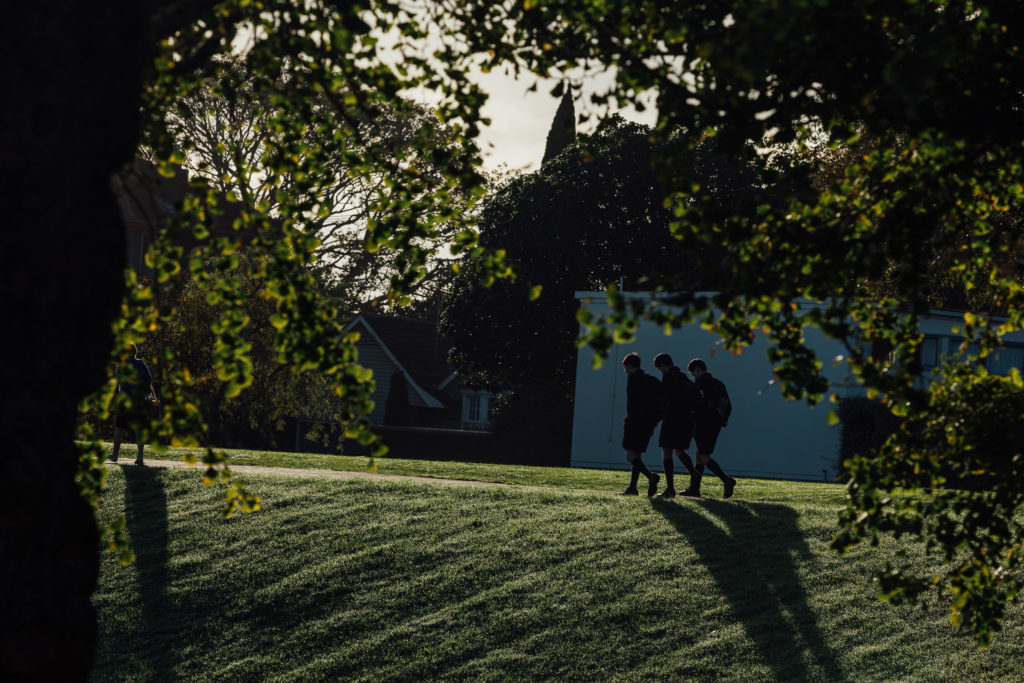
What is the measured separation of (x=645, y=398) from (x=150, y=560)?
6.21 meters

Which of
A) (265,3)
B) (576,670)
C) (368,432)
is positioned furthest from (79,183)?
(576,670)

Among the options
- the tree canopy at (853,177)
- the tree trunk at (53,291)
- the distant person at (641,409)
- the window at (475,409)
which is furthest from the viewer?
the window at (475,409)

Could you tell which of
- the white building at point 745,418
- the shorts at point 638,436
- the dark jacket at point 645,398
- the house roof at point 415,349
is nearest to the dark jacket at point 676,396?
the dark jacket at point 645,398

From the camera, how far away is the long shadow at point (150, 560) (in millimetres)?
10281

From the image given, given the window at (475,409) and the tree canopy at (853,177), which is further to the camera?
the window at (475,409)

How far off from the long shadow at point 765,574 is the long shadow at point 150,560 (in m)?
5.37

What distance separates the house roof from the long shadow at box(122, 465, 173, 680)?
29514 millimetres

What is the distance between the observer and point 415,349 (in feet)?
156

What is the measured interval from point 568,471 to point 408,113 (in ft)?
45.5

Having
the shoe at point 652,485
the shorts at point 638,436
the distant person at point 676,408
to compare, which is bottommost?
the shoe at point 652,485

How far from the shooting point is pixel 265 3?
4.32 metres

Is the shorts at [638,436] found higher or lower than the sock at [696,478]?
higher

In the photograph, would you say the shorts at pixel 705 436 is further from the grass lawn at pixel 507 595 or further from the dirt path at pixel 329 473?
the dirt path at pixel 329 473

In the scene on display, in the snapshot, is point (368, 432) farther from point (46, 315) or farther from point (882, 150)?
point (882, 150)
